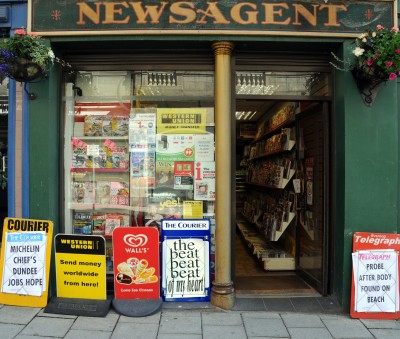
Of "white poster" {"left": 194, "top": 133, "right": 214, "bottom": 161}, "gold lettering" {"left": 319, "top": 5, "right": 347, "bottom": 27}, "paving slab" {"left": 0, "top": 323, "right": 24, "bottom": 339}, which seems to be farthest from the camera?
"white poster" {"left": 194, "top": 133, "right": 214, "bottom": 161}

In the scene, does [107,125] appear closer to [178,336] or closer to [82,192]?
[82,192]

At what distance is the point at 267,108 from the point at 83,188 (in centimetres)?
424

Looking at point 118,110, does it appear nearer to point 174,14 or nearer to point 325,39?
point 174,14

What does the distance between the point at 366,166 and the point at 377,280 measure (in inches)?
53.5

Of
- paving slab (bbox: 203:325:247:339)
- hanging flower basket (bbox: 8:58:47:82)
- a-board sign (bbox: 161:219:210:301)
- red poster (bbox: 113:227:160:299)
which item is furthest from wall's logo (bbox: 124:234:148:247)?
hanging flower basket (bbox: 8:58:47:82)

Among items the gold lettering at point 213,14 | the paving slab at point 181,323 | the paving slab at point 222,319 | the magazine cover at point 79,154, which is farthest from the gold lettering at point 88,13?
the paving slab at point 222,319

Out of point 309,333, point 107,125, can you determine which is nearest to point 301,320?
point 309,333

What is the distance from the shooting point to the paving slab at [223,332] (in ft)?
12.6

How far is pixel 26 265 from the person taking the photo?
4430mm

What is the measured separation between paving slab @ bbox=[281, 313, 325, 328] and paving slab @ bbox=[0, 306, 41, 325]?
2920 mm

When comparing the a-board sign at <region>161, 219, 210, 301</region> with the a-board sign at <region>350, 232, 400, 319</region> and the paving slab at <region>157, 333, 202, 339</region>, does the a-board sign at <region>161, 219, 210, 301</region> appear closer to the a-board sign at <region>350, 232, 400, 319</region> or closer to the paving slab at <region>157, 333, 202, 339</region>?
the paving slab at <region>157, 333, 202, 339</region>

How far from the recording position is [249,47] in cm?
480

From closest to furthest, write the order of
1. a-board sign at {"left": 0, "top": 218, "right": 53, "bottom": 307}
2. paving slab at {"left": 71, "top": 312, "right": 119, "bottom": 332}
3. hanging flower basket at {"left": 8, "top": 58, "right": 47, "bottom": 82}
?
paving slab at {"left": 71, "top": 312, "right": 119, "bottom": 332}, hanging flower basket at {"left": 8, "top": 58, "right": 47, "bottom": 82}, a-board sign at {"left": 0, "top": 218, "right": 53, "bottom": 307}

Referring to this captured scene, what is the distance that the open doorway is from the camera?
516 cm
